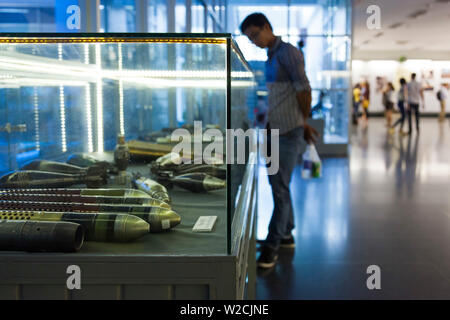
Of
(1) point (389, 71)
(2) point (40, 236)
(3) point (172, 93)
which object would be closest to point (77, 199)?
(2) point (40, 236)

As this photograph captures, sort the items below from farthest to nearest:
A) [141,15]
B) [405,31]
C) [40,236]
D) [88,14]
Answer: [405,31] < [141,15] < [88,14] < [40,236]

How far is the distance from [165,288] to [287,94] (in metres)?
2.35

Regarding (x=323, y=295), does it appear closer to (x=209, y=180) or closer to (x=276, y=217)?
(x=276, y=217)

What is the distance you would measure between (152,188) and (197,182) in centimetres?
13

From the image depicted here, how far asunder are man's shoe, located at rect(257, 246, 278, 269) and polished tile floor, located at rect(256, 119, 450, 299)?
5 cm

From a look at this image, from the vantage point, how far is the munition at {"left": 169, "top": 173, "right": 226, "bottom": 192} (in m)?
1.22

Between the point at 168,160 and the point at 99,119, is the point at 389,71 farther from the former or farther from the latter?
the point at 99,119

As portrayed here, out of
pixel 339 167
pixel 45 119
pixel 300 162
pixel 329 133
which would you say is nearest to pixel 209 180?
pixel 45 119

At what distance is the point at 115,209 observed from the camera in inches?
42.4

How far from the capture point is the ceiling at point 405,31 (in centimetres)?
1238

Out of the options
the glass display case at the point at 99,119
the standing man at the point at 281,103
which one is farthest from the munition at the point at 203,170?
the standing man at the point at 281,103

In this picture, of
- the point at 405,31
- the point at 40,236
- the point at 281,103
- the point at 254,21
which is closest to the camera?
the point at 40,236

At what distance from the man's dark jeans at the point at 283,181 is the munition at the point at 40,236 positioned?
2.31m

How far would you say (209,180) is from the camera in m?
1.23
